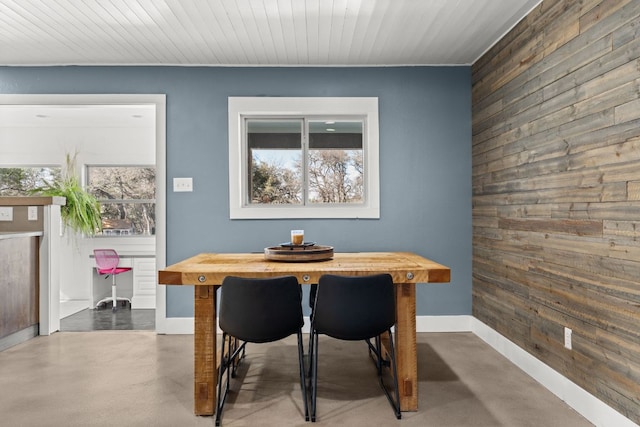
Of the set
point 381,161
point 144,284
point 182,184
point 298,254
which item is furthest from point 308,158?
point 144,284

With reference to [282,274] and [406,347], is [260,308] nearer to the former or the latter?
[282,274]

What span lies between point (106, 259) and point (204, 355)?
135 inches

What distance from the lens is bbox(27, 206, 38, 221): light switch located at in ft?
13.1

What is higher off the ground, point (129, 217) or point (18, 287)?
point (129, 217)

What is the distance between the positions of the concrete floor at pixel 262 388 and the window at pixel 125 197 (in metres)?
2.72

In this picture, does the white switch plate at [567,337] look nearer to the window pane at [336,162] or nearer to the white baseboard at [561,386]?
the white baseboard at [561,386]

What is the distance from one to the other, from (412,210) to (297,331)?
2.09 m

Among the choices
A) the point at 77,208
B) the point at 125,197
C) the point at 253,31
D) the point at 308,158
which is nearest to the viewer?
the point at 253,31

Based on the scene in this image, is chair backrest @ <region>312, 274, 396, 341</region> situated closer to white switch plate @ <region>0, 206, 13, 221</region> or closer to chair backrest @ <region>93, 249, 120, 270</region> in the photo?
white switch plate @ <region>0, 206, 13, 221</region>

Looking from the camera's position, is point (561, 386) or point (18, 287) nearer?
point (561, 386)

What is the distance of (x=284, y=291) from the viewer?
2236 millimetres

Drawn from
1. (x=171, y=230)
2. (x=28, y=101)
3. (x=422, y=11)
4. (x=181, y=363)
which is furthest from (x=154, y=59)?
(x=181, y=363)

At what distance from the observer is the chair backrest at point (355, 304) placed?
7.34 feet

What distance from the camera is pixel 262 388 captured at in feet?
8.88
